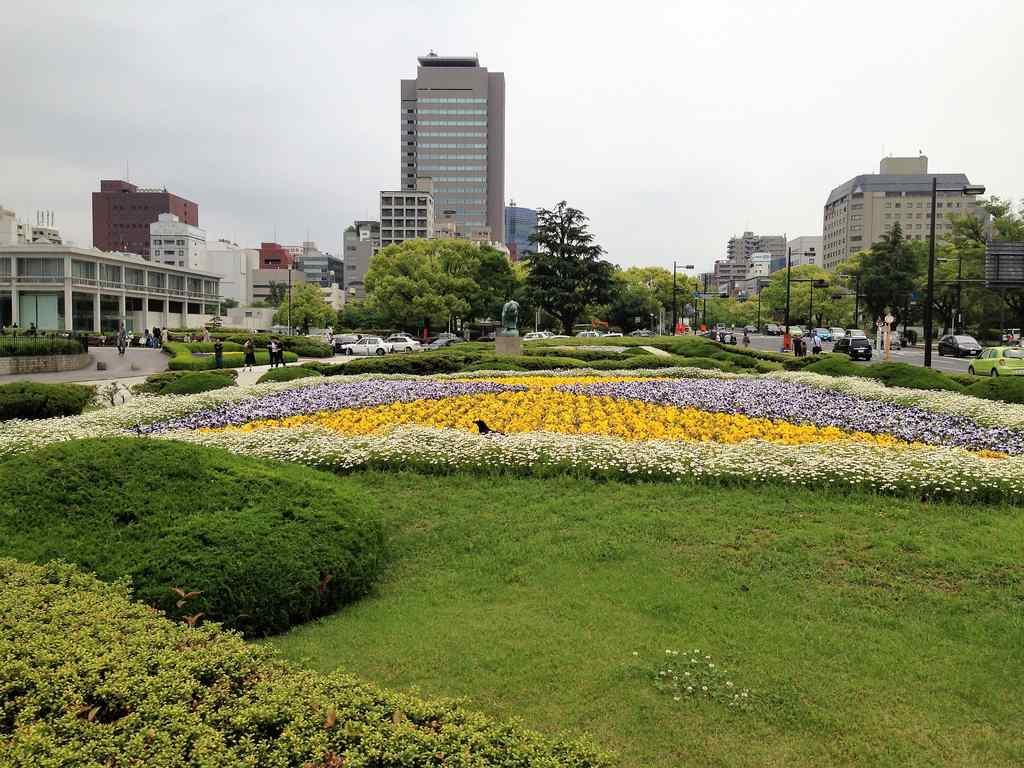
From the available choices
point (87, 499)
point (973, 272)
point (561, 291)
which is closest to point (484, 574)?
point (87, 499)

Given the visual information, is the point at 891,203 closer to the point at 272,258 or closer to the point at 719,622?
the point at 272,258

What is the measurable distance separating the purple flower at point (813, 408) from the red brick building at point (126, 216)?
161718 millimetres

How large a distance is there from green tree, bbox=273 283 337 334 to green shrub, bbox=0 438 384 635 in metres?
78.4

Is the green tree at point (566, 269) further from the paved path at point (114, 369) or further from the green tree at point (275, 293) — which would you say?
the green tree at point (275, 293)

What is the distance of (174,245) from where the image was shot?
13112 cm

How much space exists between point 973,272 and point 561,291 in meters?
29.4

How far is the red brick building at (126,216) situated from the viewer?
157625mm

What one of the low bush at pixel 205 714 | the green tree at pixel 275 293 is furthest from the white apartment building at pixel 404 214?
the low bush at pixel 205 714

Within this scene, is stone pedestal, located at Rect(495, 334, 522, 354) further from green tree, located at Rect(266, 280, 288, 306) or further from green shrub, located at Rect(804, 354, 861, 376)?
green tree, located at Rect(266, 280, 288, 306)

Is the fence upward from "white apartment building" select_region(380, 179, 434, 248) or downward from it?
downward

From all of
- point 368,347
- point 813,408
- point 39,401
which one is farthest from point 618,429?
point 368,347

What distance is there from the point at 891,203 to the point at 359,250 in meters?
99.4

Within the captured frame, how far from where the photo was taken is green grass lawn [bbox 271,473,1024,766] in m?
3.65

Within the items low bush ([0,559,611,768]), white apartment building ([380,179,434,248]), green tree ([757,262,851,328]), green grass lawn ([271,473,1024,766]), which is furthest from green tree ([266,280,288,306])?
low bush ([0,559,611,768])
